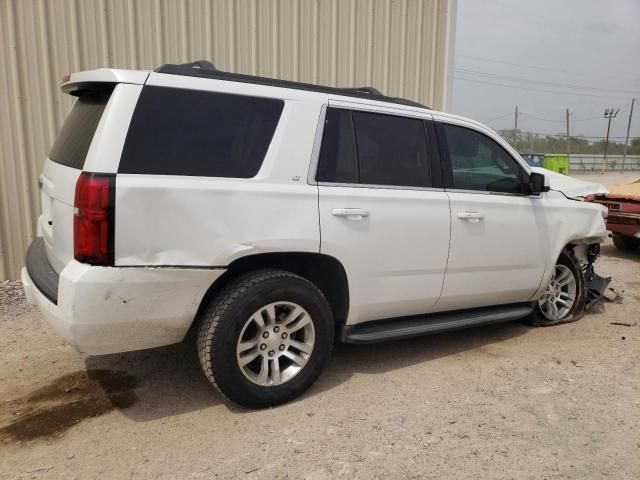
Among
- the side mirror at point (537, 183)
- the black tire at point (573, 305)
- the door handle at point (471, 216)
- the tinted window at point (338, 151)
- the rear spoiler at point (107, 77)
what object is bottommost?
the black tire at point (573, 305)

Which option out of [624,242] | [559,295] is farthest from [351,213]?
[624,242]

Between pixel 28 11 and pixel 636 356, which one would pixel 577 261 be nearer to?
pixel 636 356

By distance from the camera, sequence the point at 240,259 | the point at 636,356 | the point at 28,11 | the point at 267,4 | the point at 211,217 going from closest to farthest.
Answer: the point at 211,217 → the point at 240,259 → the point at 636,356 → the point at 28,11 → the point at 267,4

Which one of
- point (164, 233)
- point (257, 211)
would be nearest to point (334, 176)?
point (257, 211)

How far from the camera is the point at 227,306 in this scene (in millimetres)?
2990

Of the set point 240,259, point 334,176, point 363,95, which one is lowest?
point 240,259

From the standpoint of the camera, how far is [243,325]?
3.04m

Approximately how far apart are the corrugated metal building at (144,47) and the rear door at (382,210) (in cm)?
338

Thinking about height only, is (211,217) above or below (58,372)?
above

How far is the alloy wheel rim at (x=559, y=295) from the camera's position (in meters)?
4.88

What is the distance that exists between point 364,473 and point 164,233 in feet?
5.30

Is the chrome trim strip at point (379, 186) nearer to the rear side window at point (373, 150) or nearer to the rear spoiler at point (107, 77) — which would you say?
the rear side window at point (373, 150)

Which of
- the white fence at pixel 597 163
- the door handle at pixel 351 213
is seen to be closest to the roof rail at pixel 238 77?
the door handle at pixel 351 213

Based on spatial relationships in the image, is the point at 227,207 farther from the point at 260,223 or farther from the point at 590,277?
the point at 590,277
